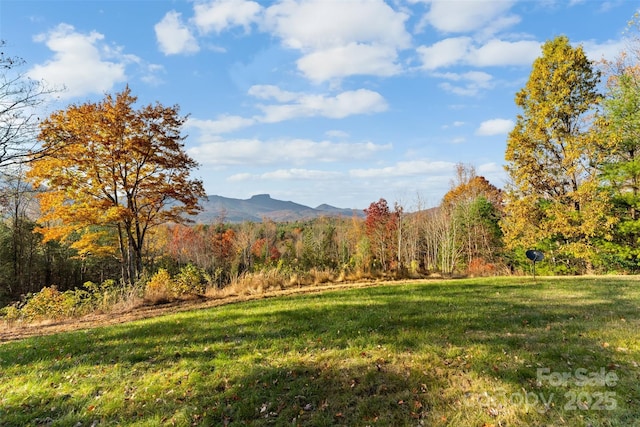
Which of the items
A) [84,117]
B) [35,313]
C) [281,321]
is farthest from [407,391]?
[84,117]

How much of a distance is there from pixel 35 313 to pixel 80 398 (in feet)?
30.3

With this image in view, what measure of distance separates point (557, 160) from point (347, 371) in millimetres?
18976

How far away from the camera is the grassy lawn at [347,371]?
3135 mm

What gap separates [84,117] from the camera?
13.2 m

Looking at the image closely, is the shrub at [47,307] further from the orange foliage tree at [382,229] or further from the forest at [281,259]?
the orange foliage tree at [382,229]

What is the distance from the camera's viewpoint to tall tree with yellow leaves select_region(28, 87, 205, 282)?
13125 mm

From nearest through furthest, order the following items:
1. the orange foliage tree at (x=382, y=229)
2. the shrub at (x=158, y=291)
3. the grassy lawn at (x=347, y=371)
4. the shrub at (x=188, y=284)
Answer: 1. the grassy lawn at (x=347, y=371)
2. the shrub at (x=158, y=291)
3. the shrub at (x=188, y=284)
4. the orange foliage tree at (x=382, y=229)

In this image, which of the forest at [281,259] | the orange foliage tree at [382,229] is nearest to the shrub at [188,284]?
the forest at [281,259]

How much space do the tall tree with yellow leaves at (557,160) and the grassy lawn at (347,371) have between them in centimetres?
1193

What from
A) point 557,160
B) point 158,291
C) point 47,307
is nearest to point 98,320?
point 158,291

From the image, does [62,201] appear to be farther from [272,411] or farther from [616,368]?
[616,368]

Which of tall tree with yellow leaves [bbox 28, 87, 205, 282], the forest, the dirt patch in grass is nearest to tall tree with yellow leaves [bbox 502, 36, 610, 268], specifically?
the forest

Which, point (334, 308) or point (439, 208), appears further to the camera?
point (439, 208)

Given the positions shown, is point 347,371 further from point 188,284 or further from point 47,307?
point 47,307
